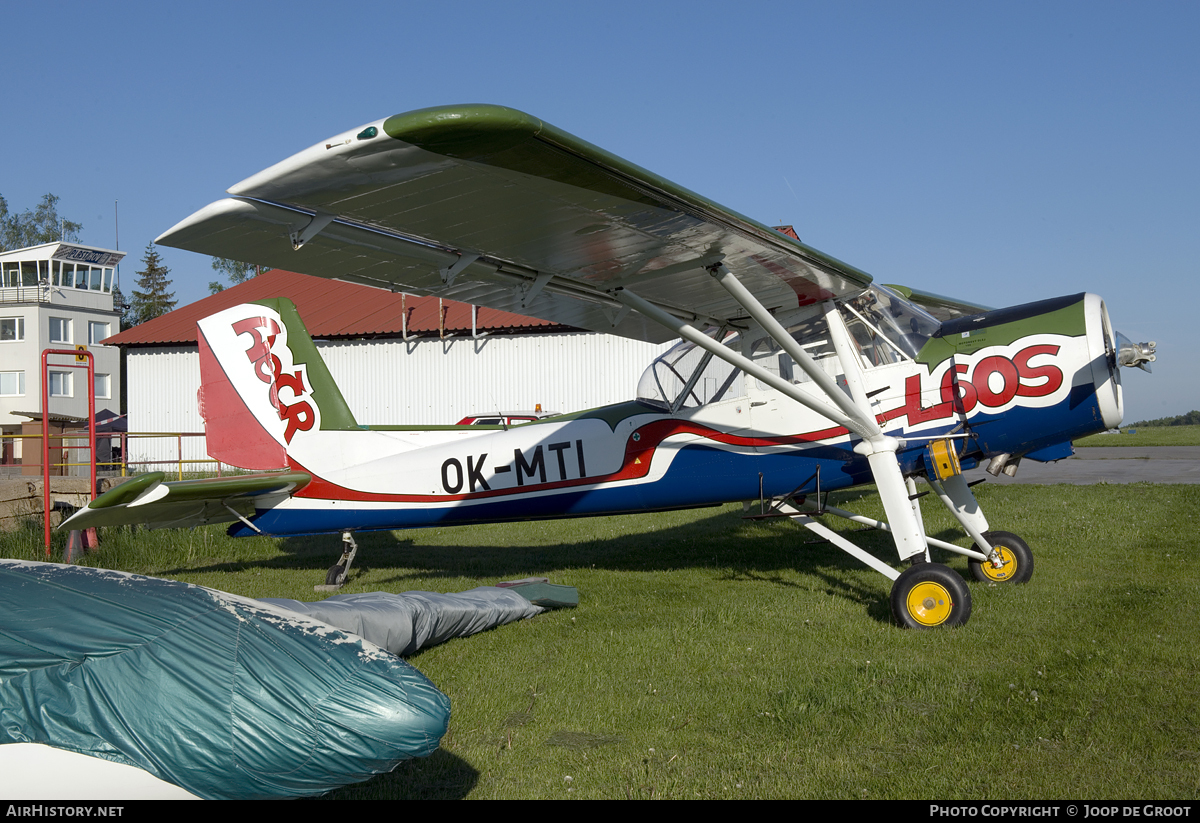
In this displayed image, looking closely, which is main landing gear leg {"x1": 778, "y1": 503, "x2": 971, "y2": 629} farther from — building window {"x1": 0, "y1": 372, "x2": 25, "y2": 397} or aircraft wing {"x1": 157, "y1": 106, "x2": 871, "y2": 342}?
building window {"x1": 0, "y1": 372, "x2": 25, "y2": 397}

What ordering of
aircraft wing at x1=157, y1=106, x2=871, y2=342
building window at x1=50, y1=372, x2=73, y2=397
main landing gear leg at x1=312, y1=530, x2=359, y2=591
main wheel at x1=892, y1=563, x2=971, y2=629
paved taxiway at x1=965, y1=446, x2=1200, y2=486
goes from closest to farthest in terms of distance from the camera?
aircraft wing at x1=157, y1=106, x2=871, y2=342 → main wheel at x1=892, y1=563, x2=971, y2=629 → main landing gear leg at x1=312, y1=530, x2=359, y2=591 → paved taxiway at x1=965, y1=446, x2=1200, y2=486 → building window at x1=50, y1=372, x2=73, y2=397

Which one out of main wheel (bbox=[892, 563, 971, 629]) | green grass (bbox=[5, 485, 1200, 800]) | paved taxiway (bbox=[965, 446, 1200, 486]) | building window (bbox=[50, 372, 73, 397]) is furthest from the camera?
building window (bbox=[50, 372, 73, 397])

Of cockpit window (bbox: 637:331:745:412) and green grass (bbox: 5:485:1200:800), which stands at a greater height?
cockpit window (bbox: 637:331:745:412)

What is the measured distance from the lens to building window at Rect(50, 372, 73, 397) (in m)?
50.6

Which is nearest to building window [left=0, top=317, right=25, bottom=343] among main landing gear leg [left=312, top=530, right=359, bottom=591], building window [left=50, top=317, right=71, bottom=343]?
building window [left=50, top=317, right=71, bottom=343]

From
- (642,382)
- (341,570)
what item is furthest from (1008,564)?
(341,570)

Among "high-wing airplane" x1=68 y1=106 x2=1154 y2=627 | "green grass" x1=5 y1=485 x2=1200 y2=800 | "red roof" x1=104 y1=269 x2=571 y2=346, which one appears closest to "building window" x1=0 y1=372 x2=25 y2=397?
"red roof" x1=104 y1=269 x2=571 y2=346

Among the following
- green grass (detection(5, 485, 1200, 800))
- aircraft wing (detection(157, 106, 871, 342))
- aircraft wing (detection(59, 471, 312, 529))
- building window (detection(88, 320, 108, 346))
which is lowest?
green grass (detection(5, 485, 1200, 800))

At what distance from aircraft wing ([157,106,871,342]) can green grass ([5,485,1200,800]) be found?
2.59 metres

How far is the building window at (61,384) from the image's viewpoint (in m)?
50.6

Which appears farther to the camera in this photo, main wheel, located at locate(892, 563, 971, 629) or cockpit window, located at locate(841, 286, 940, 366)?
cockpit window, located at locate(841, 286, 940, 366)

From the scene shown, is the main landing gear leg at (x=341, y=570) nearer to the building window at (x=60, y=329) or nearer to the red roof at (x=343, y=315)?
the red roof at (x=343, y=315)
